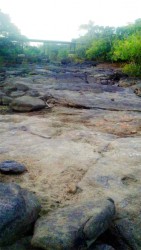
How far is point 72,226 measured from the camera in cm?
141

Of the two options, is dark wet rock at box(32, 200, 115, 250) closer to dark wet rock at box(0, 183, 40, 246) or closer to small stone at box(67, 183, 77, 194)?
dark wet rock at box(0, 183, 40, 246)

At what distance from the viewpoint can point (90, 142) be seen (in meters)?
3.01

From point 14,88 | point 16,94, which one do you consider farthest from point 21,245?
point 14,88

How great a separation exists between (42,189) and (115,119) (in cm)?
232

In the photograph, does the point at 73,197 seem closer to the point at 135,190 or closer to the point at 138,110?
the point at 135,190

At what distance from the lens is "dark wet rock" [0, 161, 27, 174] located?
7.25 feet

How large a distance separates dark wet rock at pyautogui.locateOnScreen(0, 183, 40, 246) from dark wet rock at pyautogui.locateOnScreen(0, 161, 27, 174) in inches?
22.2

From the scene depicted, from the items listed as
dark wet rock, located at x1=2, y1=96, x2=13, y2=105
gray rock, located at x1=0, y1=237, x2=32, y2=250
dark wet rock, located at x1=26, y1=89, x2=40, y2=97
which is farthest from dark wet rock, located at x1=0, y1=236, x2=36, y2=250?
dark wet rock, located at x1=26, y1=89, x2=40, y2=97

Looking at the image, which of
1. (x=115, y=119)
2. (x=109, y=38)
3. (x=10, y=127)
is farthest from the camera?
(x=109, y=38)

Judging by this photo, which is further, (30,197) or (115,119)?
(115,119)

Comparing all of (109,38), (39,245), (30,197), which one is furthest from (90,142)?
(109,38)

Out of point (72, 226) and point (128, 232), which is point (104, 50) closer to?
point (128, 232)

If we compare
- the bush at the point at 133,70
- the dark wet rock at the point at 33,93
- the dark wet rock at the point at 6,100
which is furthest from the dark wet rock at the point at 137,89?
the dark wet rock at the point at 6,100

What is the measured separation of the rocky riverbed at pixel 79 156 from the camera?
1608 mm
